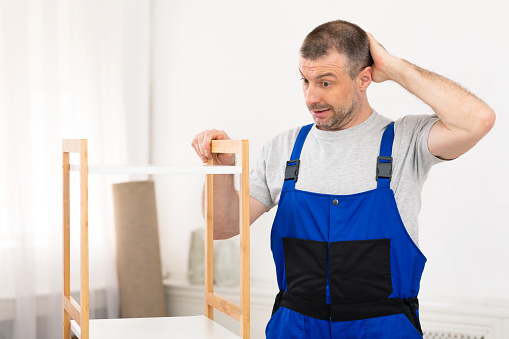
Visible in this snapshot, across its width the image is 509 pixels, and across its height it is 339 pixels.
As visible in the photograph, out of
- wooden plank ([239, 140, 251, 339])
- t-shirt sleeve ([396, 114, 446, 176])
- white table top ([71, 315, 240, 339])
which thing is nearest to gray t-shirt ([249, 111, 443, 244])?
t-shirt sleeve ([396, 114, 446, 176])

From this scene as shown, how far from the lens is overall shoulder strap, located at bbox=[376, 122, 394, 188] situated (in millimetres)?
1729

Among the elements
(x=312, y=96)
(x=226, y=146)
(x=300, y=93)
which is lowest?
(x=226, y=146)

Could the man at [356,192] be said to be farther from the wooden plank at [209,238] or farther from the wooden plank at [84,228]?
the wooden plank at [84,228]

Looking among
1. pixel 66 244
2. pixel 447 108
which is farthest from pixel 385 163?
pixel 66 244

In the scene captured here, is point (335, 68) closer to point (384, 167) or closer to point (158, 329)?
point (384, 167)

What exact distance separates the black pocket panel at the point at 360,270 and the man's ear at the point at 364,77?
0.45 meters

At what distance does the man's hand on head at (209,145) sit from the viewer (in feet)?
5.57

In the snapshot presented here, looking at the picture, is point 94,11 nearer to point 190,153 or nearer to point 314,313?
point 190,153

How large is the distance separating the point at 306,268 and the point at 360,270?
158 mm

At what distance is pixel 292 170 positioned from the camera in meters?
1.87

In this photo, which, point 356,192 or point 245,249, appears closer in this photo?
point 245,249

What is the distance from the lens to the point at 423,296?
2.61 m

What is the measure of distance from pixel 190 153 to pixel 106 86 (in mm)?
561

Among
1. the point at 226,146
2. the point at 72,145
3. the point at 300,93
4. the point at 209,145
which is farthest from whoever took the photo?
the point at 300,93
